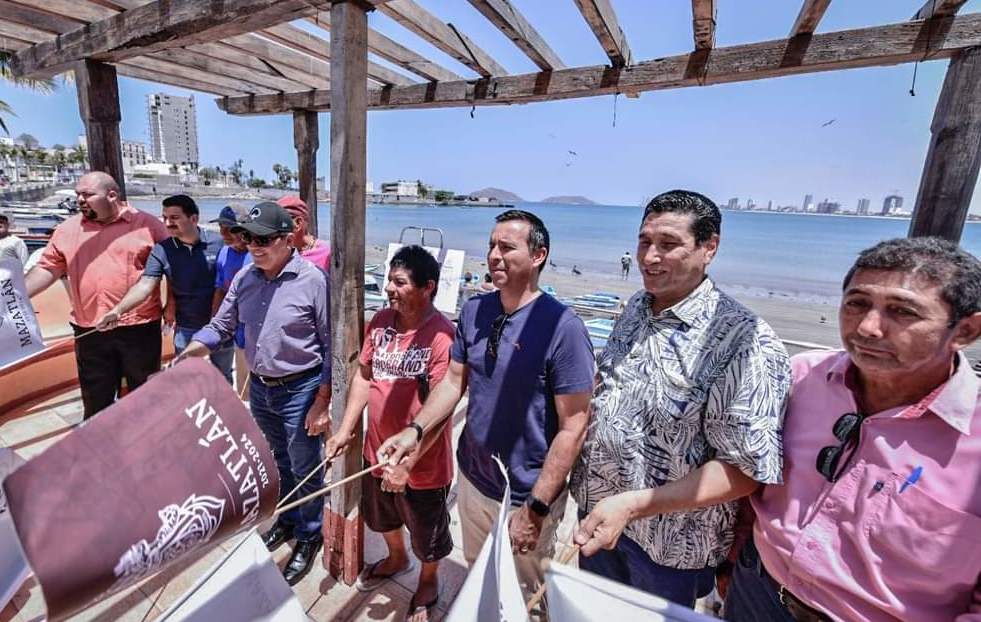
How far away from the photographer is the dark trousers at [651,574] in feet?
4.47

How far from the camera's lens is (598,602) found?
38.1 inches

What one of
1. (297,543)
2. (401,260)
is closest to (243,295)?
(401,260)

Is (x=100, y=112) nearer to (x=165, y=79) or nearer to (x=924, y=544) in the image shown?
(x=165, y=79)

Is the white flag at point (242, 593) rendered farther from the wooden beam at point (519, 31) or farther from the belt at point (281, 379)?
the wooden beam at point (519, 31)

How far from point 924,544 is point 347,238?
2.02m

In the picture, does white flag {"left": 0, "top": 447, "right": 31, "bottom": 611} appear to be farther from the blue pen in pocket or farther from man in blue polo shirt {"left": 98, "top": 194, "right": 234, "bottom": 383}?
Answer: the blue pen in pocket

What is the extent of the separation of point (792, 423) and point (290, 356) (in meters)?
2.01

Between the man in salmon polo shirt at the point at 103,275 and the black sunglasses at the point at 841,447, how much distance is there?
334 centimetres

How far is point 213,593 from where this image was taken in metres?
1.09

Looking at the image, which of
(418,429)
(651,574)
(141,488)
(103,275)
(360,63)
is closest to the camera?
(141,488)

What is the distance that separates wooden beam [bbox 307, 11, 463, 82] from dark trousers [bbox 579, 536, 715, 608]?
2920 mm

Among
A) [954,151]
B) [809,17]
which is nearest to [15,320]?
[809,17]

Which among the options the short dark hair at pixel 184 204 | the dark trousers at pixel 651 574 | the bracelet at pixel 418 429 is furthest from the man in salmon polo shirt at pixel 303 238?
the dark trousers at pixel 651 574

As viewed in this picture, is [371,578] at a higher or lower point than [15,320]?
lower
